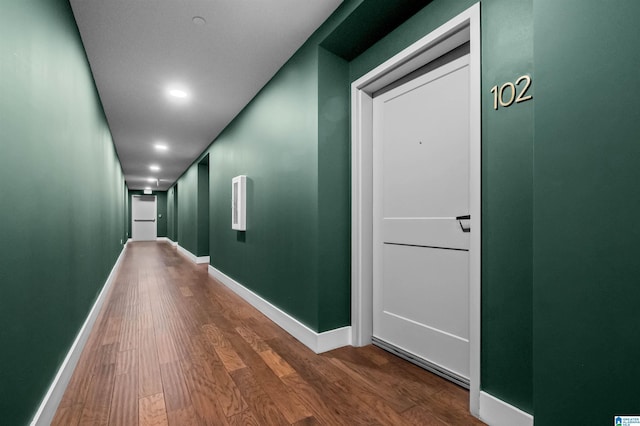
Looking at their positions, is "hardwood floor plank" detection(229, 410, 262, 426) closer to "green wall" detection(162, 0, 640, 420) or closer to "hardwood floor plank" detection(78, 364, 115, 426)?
"hardwood floor plank" detection(78, 364, 115, 426)

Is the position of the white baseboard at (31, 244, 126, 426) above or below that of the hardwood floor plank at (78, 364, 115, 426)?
above

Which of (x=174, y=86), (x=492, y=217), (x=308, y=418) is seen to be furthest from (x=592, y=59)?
(x=174, y=86)

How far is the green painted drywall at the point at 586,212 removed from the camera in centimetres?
80

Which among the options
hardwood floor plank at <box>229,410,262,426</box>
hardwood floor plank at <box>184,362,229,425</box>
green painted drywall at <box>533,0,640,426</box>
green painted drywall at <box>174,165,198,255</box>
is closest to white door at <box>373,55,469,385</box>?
green painted drywall at <box>533,0,640,426</box>

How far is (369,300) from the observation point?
7.68ft

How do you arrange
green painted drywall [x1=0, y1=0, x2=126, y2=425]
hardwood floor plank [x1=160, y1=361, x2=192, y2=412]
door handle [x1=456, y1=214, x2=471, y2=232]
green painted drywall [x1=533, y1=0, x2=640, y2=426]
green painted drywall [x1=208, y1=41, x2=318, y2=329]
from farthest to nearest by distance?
green painted drywall [x1=208, y1=41, x2=318, y2=329] → door handle [x1=456, y1=214, x2=471, y2=232] → hardwood floor plank [x1=160, y1=361, x2=192, y2=412] → green painted drywall [x1=0, y1=0, x2=126, y2=425] → green painted drywall [x1=533, y1=0, x2=640, y2=426]

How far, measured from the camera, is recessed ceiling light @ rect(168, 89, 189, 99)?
3.45m

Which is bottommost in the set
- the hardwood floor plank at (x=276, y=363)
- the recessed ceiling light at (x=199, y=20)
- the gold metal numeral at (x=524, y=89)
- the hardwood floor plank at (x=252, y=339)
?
the hardwood floor plank at (x=252, y=339)

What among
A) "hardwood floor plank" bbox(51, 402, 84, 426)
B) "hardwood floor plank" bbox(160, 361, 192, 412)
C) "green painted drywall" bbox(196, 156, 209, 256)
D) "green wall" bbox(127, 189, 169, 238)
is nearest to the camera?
"hardwood floor plank" bbox(51, 402, 84, 426)

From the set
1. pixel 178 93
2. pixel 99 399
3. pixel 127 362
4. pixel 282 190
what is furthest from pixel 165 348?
pixel 178 93

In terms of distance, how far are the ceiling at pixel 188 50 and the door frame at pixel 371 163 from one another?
0.67 metres

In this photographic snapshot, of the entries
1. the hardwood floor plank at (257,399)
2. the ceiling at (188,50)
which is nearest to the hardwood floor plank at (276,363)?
the hardwood floor plank at (257,399)

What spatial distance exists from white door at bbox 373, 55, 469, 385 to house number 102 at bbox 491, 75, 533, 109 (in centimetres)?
31

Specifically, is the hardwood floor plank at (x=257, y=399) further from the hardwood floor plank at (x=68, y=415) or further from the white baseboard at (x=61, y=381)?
the white baseboard at (x=61, y=381)
